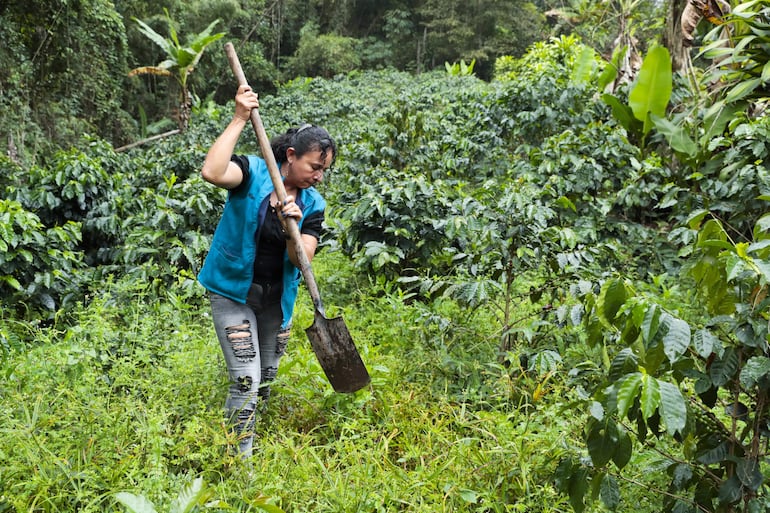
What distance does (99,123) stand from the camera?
13.1m

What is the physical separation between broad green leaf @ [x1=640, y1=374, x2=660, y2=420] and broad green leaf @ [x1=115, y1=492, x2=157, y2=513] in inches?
51.1

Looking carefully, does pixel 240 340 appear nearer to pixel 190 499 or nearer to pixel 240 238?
pixel 240 238

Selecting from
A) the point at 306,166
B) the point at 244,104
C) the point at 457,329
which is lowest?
the point at 457,329

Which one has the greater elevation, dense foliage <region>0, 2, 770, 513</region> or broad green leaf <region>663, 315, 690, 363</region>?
broad green leaf <region>663, 315, 690, 363</region>

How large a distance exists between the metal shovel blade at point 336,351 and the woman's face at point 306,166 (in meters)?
0.57

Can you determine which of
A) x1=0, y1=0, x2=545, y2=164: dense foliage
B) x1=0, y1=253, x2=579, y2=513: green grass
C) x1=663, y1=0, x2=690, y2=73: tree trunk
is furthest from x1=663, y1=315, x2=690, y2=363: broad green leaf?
x1=0, y1=0, x2=545, y2=164: dense foliage

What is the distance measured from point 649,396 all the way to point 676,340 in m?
0.18

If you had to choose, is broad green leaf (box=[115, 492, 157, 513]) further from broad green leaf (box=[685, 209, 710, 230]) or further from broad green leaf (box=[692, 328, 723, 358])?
broad green leaf (box=[685, 209, 710, 230])

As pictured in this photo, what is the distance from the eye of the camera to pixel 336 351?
2490mm

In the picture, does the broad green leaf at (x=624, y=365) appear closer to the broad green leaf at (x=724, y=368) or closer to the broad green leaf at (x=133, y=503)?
the broad green leaf at (x=724, y=368)

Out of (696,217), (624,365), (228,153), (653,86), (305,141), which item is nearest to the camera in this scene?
(624,365)

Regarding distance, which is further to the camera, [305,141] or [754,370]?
[305,141]

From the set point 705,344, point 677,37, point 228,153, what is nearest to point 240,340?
point 228,153

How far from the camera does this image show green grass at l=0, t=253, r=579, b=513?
2.03 metres
